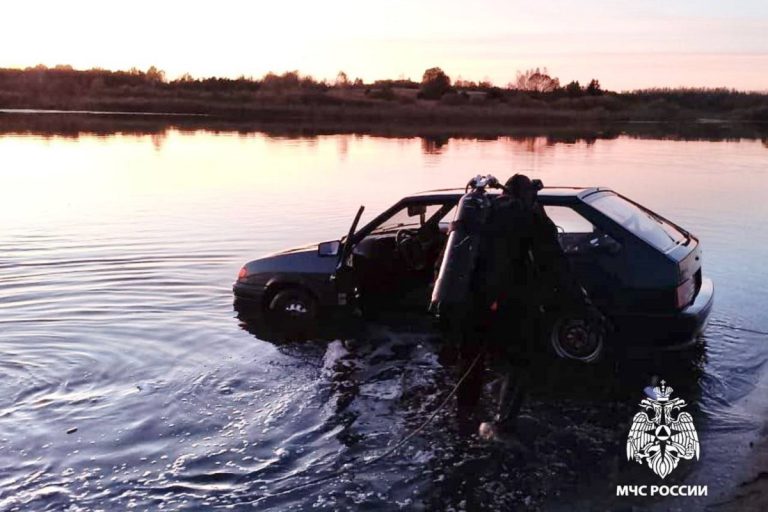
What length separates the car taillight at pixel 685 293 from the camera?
6.77 meters

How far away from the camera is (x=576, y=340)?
704cm

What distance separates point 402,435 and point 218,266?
6915 millimetres

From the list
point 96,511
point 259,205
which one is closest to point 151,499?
point 96,511

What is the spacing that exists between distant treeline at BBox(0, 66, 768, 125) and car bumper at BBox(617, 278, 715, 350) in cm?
6030

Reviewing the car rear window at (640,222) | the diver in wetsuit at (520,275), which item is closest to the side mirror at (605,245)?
the car rear window at (640,222)

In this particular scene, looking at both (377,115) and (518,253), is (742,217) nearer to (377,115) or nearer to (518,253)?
(518,253)

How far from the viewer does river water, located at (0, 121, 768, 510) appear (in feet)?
16.4

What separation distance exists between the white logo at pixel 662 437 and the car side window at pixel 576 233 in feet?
4.62

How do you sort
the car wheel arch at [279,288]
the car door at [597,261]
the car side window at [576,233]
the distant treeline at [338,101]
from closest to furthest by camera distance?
the car door at [597,261] < the car side window at [576,233] < the car wheel arch at [279,288] < the distant treeline at [338,101]

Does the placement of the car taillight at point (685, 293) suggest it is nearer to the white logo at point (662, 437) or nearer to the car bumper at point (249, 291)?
the white logo at point (662, 437)

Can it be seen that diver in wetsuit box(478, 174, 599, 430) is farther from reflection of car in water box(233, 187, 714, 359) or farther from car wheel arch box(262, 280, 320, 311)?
car wheel arch box(262, 280, 320, 311)

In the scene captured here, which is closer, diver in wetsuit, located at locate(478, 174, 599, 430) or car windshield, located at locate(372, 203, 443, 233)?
diver in wetsuit, located at locate(478, 174, 599, 430)

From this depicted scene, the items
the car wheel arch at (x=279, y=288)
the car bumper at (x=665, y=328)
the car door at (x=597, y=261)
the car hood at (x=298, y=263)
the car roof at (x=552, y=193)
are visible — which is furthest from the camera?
the car wheel arch at (x=279, y=288)

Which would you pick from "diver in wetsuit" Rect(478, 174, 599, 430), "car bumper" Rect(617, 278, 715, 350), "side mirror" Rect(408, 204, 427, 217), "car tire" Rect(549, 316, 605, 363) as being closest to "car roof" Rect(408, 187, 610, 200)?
"side mirror" Rect(408, 204, 427, 217)
